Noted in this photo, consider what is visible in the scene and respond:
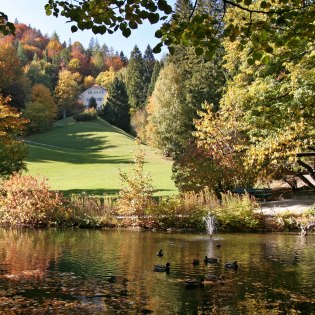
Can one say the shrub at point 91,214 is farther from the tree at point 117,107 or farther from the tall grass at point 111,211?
the tree at point 117,107

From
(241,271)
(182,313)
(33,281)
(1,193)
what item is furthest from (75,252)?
(1,193)

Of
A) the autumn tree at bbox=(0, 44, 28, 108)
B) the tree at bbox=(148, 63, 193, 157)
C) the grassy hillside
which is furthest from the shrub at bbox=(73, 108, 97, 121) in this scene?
the tree at bbox=(148, 63, 193, 157)

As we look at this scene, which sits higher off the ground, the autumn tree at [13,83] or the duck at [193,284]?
the autumn tree at [13,83]

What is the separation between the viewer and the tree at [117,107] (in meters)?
84.6

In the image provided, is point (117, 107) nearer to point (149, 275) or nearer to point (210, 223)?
point (210, 223)

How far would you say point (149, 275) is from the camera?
39.4ft

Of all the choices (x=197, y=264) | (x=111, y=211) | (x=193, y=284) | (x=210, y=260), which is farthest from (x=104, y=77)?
(x=193, y=284)

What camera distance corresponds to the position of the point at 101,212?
22922mm

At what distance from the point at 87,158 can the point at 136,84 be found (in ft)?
110

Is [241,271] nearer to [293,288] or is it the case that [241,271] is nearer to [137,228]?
[293,288]

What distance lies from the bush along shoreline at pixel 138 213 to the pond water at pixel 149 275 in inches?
91.9

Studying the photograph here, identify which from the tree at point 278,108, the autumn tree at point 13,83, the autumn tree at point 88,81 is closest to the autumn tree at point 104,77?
the autumn tree at point 88,81

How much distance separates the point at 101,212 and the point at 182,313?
14.5m

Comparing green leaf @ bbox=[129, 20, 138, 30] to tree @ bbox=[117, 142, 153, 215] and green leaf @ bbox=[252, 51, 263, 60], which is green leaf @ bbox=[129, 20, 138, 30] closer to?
green leaf @ bbox=[252, 51, 263, 60]
